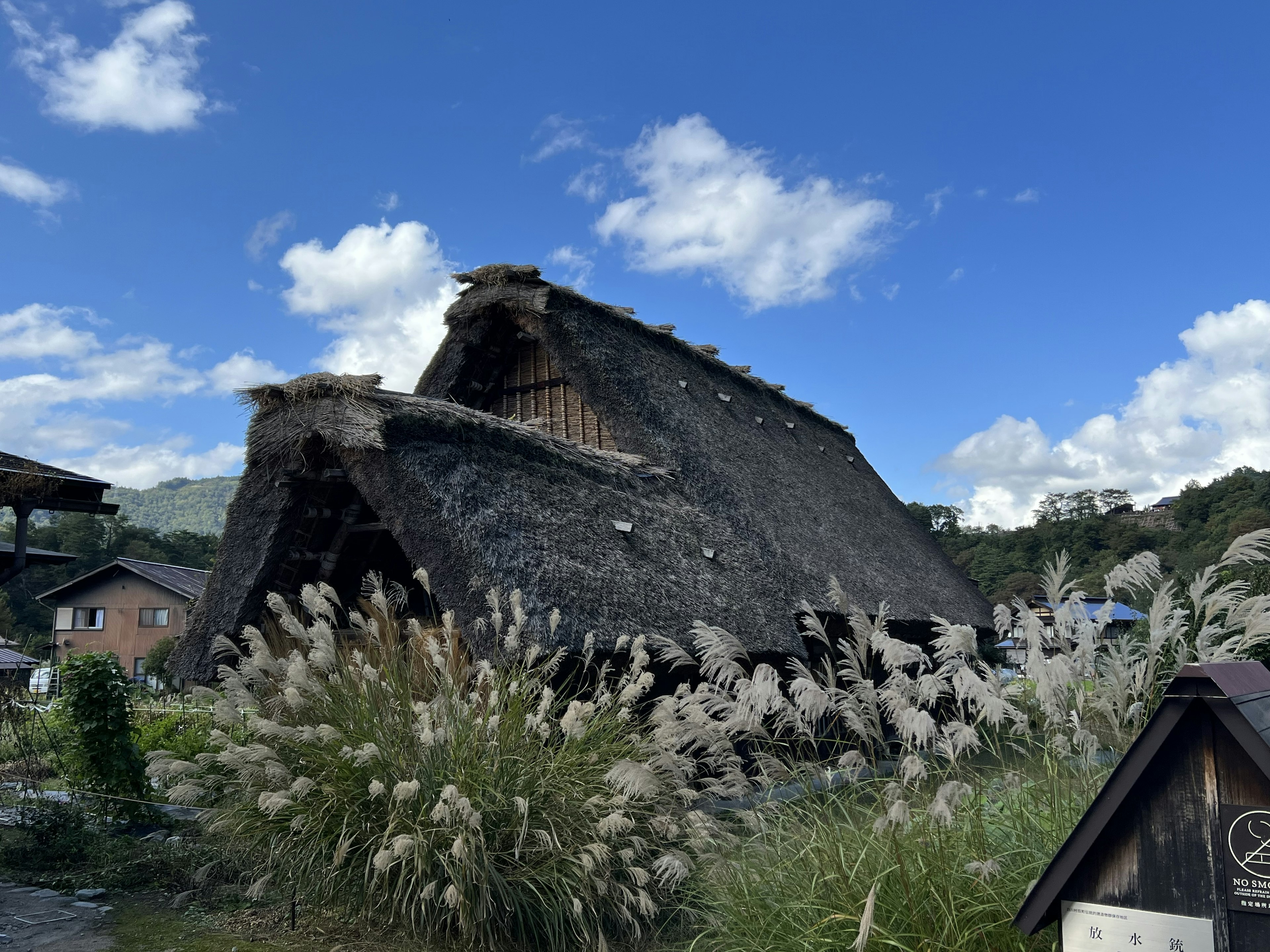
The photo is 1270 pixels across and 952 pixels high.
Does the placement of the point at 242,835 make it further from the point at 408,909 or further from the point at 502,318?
the point at 502,318

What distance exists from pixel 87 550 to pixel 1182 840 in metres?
44.5

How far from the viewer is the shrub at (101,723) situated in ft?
21.0

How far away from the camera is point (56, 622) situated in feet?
103

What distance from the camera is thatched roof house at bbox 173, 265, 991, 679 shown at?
240 inches

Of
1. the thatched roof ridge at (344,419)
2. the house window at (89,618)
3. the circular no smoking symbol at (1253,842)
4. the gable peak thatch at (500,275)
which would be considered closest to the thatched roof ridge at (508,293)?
the gable peak thatch at (500,275)

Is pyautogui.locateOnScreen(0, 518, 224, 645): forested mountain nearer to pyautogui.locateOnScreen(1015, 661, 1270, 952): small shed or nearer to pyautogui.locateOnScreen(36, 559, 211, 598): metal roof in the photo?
pyautogui.locateOnScreen(36, 559, 211, 598): metal roof

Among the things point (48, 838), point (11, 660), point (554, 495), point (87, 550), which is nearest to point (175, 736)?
point (48, 838)

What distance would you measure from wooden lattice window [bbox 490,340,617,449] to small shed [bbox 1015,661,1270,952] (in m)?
Answer: 7.76

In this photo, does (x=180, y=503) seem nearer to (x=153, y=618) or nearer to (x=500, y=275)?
(x=153, y=618)

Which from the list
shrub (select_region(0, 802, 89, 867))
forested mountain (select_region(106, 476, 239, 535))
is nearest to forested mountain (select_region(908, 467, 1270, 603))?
shrub (select_region(0, 802, 89, 867))

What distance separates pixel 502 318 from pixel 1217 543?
24852 millimetres

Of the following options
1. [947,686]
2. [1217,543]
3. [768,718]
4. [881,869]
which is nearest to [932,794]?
[947,686]

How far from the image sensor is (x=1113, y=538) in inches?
1310

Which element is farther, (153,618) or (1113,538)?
(1113,538)
